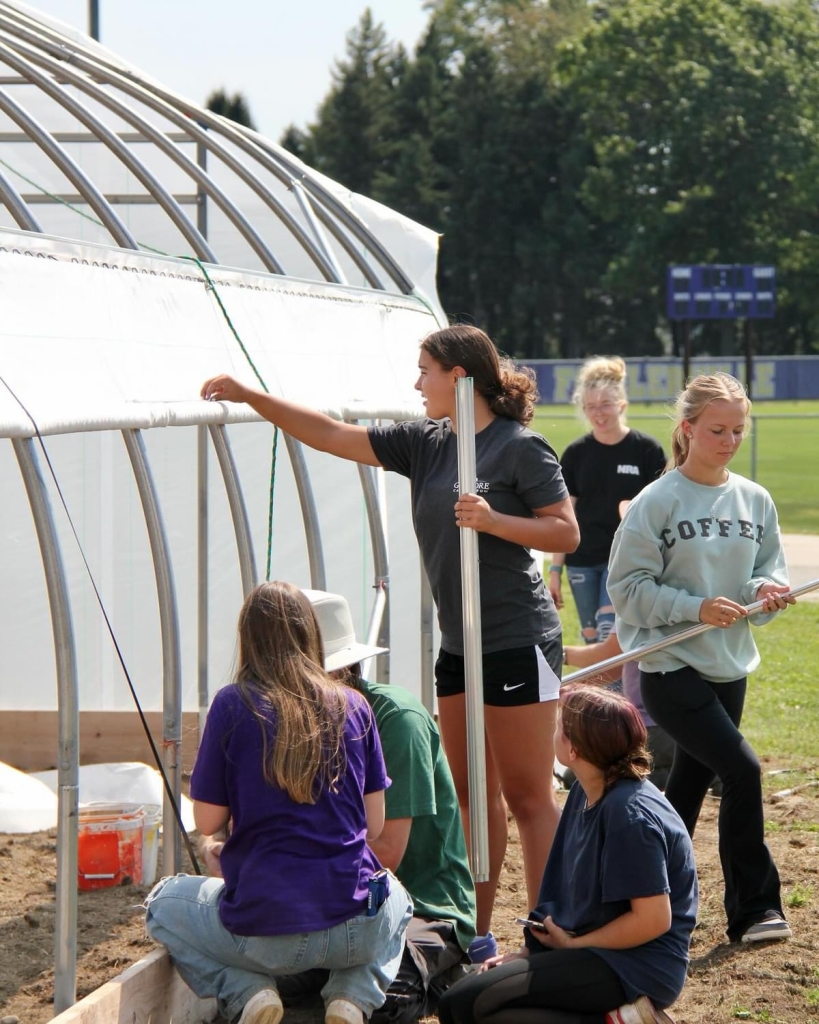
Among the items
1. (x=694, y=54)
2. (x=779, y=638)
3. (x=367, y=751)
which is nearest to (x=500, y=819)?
(x=367, y=751)

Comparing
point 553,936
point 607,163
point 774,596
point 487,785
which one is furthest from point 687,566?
point 607,163

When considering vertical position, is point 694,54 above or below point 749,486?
above

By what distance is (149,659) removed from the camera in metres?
7.22

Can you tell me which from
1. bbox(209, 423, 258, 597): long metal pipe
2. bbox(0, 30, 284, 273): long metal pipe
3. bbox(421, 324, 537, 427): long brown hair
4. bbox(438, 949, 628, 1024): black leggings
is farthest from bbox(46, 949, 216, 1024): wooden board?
bbox(0, 30, 284, 273): long metal pipe

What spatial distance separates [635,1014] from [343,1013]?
72 cm

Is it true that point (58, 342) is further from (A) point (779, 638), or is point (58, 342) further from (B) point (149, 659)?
(A) point (779, 638)

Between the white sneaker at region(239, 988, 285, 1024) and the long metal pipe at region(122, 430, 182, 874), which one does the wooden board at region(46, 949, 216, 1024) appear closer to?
the white sneaker at region(239, 988, 285, 1024)

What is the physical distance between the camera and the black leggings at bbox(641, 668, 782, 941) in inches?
170

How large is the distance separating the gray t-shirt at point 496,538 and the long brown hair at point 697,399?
56cm

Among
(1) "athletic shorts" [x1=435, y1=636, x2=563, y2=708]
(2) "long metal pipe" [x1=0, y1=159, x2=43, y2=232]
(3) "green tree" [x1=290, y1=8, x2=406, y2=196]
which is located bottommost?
(1) "athletic shorts" [x1=435, y1=636, x2=563, y2=708]

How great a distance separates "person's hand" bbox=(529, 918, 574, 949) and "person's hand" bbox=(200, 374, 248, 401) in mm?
1698

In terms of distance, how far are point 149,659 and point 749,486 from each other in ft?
12.1

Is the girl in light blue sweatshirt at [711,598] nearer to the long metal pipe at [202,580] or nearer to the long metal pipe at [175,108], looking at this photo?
the long metal pipe at [202,580]

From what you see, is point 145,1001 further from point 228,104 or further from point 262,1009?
point 228,104
